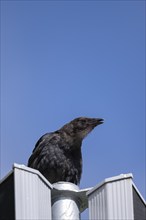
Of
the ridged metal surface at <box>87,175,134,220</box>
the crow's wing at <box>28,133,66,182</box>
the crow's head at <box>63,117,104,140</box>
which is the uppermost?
the crow's head at <box>63,117,104,140</box>

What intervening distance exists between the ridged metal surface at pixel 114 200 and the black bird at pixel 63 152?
740cm

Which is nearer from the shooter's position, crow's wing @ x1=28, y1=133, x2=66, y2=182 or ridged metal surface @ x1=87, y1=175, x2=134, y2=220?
ridged metal surface @ x1=87, y1=175, x2=134, y2=220

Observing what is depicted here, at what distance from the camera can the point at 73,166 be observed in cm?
1526

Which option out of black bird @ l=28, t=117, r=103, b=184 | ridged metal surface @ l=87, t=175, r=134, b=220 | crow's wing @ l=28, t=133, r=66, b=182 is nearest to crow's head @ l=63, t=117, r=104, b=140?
black bird @ l=28, t=117, r=103, b=184

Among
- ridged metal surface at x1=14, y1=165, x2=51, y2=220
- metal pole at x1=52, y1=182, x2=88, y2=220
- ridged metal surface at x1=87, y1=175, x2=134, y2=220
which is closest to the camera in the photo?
ridged metal surface at x1=14, y1=165, x2=51, y2=220

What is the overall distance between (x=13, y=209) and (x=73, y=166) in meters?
8.50

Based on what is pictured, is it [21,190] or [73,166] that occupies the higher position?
[73,166]

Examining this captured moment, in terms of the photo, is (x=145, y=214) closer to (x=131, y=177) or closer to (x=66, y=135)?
(x=131, y=177)

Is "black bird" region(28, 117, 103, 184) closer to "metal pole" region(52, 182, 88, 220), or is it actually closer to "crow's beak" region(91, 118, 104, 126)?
"crow's beak" region(91, 118, 104, 126)

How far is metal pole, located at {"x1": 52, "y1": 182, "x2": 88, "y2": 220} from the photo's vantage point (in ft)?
25.2

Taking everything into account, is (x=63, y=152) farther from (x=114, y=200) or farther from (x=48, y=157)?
(x=114, y=200)

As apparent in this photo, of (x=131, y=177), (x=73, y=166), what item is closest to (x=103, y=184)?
(x=131, y=177)

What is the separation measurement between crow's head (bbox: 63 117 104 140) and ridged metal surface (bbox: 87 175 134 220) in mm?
9278

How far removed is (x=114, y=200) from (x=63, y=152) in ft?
28.3
